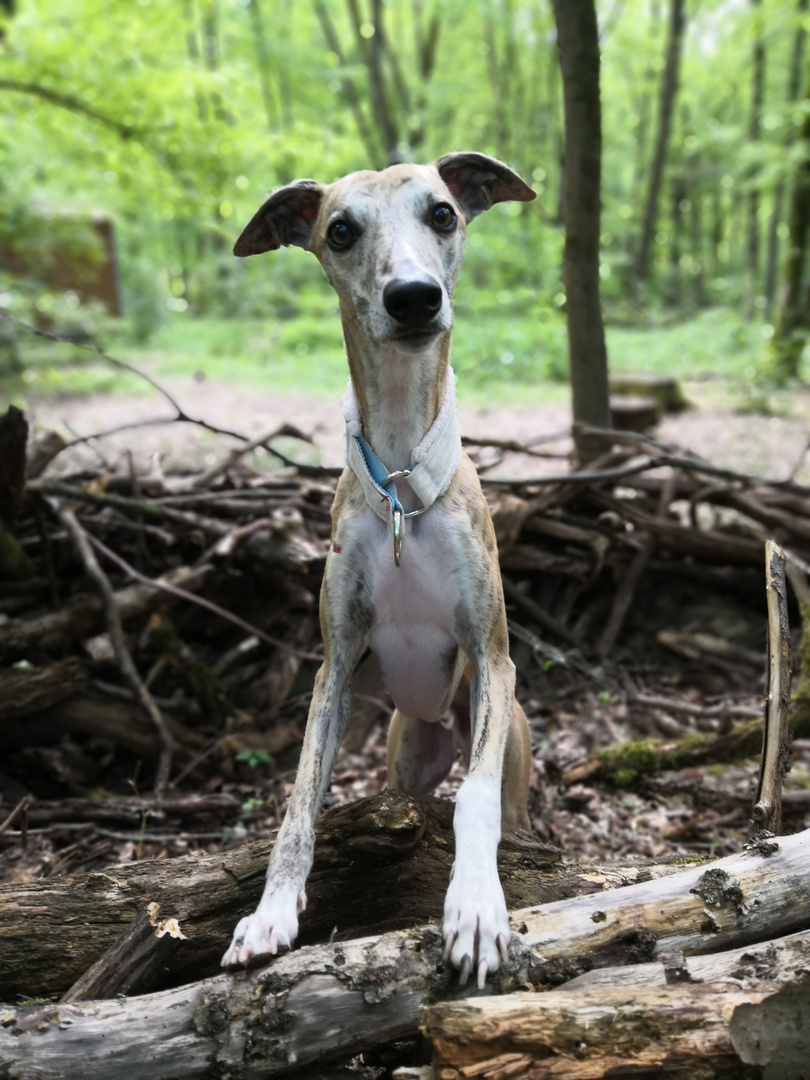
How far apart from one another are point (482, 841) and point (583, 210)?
13.1ft

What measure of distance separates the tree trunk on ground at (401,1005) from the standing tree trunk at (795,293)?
11.1m

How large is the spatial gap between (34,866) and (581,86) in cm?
469

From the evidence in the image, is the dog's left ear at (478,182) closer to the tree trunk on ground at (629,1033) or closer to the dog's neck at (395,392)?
the dog's neck at (395,392)

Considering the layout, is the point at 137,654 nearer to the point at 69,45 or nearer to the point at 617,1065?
the point at 617,1065

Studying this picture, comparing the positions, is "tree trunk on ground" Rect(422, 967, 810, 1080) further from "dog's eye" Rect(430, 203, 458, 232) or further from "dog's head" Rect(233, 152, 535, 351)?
"dog's eye" Rect(430, 203, 458, 232)

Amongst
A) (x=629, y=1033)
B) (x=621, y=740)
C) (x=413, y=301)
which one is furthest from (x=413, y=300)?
(x=621, y=740)

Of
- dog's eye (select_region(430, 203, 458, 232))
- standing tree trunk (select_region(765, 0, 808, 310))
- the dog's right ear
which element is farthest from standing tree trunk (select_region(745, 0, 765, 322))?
dog's eye (select_region(430, 203, 458, 232))

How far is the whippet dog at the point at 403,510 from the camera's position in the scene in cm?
239

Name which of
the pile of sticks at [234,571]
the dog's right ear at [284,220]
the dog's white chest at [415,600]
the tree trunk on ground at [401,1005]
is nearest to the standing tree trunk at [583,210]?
the pile of sticks at [234,571]

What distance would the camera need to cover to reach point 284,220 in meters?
3.04

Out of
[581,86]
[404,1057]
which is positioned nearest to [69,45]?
[581,86]

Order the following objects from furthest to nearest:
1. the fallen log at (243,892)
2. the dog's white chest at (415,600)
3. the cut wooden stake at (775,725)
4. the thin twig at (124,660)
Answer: the thin twig at (124,660), the dog's white chest at (415,600), the cut wooden stake at (775,725), the fallen log at (243,892)

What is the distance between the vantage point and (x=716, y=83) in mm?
28656

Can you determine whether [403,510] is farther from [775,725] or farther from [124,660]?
[124,660]
